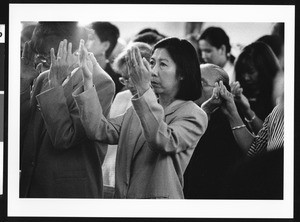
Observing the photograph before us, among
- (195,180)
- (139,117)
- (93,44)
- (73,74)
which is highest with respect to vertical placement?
(93,44)

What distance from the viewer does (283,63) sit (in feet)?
8.43

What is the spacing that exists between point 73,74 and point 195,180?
2.73 feet

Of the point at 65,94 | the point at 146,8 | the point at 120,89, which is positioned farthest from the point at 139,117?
the point at 146,8

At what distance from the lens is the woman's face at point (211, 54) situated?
258 cm

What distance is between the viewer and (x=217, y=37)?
102 inches

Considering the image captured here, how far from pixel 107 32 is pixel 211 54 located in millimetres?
555

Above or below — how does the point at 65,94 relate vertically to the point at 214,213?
above

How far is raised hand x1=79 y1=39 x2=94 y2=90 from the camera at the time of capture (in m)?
2.54

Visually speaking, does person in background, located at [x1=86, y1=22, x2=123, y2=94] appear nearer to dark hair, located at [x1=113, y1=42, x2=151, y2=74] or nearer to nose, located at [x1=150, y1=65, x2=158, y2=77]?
dark hair, located at [x1=113, y1=42, x2=151, y2=74]

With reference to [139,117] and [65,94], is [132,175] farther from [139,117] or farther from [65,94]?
[65,94]

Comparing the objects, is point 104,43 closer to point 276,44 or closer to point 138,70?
point 138,70

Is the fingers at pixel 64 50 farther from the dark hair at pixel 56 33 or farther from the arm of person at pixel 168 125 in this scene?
the arm of person at pixel 168 125

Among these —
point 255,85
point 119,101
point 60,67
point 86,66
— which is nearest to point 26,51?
point 60,67

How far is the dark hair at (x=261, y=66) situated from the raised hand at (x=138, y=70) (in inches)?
18.6
